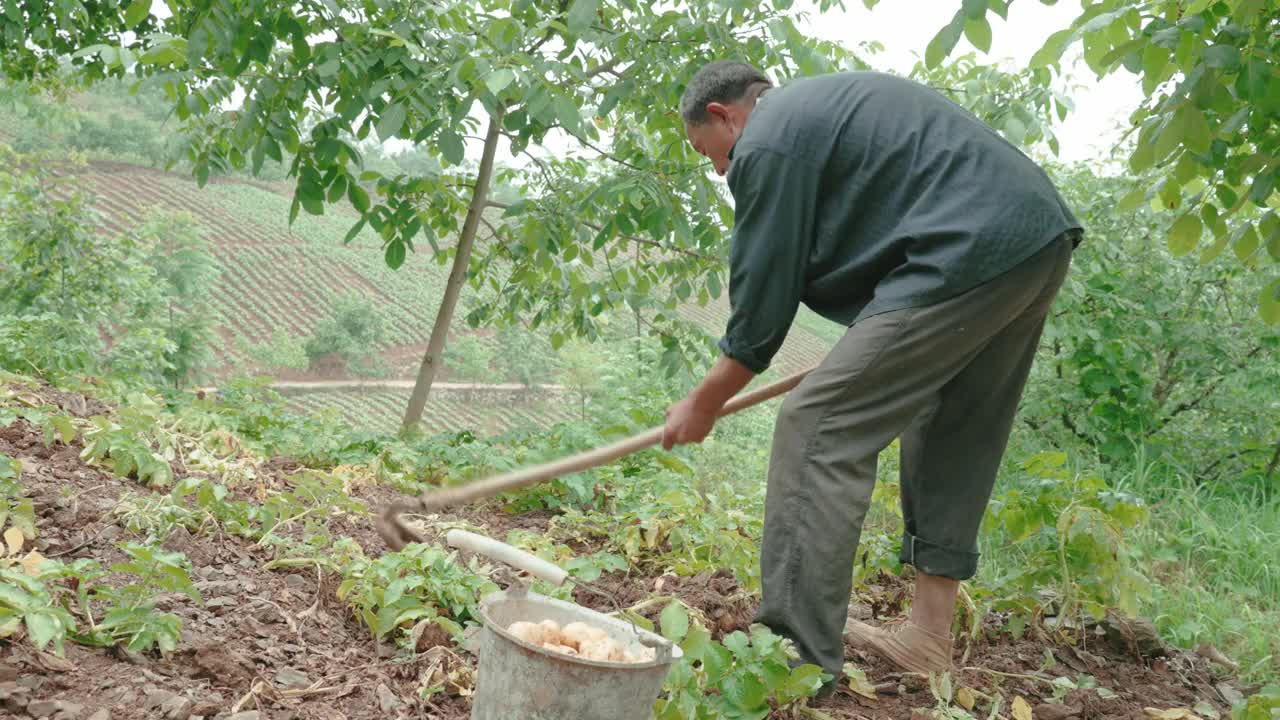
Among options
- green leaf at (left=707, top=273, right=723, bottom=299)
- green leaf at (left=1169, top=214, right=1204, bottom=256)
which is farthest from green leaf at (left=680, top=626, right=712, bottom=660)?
green leaf at (left=707, top=273, right=723, bottom=299)

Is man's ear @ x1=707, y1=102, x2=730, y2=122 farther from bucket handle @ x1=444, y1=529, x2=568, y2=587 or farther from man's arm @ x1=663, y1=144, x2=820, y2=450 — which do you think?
bucket handle @ x1=444, y1=529, x2=568, y2=587

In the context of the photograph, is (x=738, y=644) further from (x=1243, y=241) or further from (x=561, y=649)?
(x=1243, y=241)

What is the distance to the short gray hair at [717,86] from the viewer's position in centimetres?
233

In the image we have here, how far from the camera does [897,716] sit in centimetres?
226

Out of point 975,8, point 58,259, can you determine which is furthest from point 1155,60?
point 58,259

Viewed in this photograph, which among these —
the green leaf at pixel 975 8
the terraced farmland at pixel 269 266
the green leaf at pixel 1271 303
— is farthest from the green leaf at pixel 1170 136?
the terraced farmland at pixel 269 266

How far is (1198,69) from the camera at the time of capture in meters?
1.98

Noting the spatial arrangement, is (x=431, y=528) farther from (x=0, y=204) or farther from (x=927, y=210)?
(x=0, y=204)

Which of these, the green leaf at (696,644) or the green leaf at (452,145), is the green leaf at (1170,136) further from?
the green leaf at (452,145)

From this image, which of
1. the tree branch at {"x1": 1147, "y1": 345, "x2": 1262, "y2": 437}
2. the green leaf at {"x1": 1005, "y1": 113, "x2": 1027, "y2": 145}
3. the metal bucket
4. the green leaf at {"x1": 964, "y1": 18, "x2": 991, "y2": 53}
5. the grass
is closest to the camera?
the metal bucket

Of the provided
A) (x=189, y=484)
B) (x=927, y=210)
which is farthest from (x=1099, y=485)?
(x=189, y=484)

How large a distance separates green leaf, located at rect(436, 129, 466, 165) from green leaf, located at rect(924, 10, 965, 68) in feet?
7.54

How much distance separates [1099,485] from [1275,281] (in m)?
0.73

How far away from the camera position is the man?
203 centimetres
